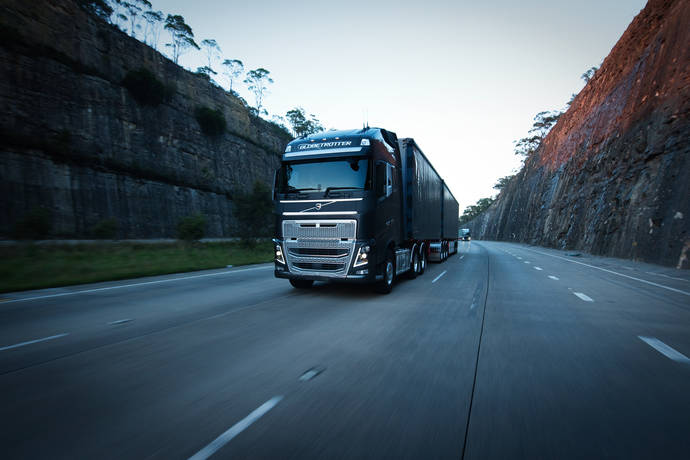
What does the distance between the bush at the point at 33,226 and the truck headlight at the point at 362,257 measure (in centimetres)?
2254

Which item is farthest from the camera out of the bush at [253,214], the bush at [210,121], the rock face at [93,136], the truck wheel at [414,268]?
the bush at [210,121]

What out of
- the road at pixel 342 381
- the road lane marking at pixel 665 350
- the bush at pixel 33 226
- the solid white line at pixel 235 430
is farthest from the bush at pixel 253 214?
the solid white line at pixel 235 430

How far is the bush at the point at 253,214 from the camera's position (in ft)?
98.9

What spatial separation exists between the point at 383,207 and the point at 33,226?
75.9ft

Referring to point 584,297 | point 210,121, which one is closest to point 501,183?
point 210,121

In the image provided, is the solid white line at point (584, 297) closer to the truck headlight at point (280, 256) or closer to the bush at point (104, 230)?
the truck headlight at point (280, 256)

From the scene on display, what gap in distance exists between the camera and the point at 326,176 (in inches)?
343

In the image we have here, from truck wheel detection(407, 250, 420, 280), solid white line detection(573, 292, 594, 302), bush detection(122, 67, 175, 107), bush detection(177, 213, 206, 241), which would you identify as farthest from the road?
bush detection(122, 67, 175, 107)

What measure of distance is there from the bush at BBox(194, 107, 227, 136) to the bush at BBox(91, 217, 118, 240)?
22.2m

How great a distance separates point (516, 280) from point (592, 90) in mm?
45334

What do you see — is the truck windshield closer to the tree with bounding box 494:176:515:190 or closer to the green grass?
the green grass

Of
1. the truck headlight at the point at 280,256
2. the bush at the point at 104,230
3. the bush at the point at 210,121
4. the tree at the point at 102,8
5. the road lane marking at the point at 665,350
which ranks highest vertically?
the tree at the point at 102,8

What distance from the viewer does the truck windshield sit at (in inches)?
335

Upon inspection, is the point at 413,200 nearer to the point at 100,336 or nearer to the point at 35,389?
the point at 100,336
